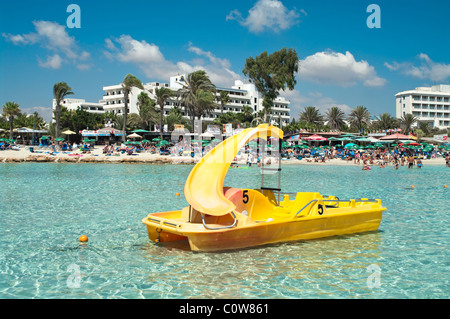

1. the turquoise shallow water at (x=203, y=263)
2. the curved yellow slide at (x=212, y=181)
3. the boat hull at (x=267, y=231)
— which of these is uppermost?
the curved yellow slide at (x=212, y=181)

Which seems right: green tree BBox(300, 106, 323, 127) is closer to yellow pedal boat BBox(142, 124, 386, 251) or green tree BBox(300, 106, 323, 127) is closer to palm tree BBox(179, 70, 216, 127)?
palm tree BBox(179, 70, 216, 127)

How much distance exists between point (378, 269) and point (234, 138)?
12.5ft

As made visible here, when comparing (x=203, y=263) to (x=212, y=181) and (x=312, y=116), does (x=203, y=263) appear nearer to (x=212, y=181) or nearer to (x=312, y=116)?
(x=212, y=181)

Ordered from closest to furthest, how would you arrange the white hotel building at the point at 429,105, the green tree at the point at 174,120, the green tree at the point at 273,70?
the green tree at the point at 273,70 < the green tree at the point at 174,120 < the white hotel building at the point at 429,105

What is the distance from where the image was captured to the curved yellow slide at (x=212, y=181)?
7.76 meters

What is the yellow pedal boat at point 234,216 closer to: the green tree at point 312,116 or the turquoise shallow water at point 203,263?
the turquoise shallow water at point 203,263

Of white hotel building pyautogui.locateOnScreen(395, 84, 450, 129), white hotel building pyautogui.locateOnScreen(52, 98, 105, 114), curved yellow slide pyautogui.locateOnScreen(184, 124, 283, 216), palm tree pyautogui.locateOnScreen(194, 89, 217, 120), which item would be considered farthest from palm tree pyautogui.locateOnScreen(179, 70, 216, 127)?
white hotel building pyautogui.locateOnScreen(395, 84, 450, 129)

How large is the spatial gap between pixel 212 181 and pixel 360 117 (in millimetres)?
87896

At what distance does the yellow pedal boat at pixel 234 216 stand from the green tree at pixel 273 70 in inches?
2092

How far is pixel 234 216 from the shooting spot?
798 centimetres

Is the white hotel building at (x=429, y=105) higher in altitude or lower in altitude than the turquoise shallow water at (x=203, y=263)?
higher

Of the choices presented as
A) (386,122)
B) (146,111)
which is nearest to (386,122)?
(386,122)

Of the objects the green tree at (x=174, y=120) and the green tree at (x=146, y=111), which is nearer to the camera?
the green tree at (x=146, y=111)

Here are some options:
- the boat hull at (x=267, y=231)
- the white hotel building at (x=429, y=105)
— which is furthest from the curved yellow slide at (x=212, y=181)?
the white hotel building at (x=429, y=105)
